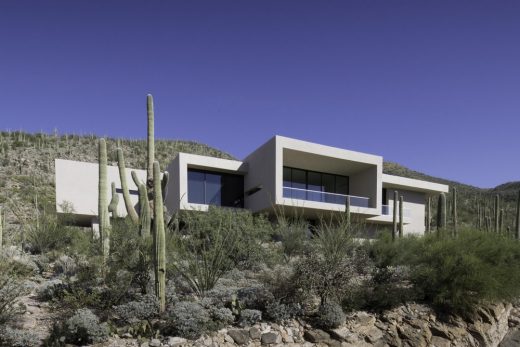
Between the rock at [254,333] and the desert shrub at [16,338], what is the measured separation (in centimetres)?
384

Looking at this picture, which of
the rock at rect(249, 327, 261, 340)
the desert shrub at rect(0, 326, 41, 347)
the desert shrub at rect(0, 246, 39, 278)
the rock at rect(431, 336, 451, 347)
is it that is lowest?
the rock at rect(431, 336, 451, 347)

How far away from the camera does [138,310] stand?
7.69 meters

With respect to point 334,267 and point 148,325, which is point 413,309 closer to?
point 334,267

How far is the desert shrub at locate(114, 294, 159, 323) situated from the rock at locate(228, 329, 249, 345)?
1587 mm

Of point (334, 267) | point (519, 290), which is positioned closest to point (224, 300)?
point (334, 267)

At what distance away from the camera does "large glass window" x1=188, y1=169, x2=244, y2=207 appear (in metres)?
21.9

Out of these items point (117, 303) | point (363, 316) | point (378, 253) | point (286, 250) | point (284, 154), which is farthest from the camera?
point (284, 154)

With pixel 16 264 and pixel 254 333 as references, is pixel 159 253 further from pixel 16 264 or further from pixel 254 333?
pixel 16 264

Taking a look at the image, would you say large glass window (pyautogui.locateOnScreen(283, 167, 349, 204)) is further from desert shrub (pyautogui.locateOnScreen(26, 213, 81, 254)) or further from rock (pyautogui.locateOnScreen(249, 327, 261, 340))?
rock (pyautogui.locateOnScreen(249, 327, 261, 340))

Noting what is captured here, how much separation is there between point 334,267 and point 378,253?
3329 millimetres

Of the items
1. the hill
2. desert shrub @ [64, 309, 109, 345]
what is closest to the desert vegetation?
desert shrub @ [64, 309, 109, 345]

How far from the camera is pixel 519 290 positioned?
35.5 ft

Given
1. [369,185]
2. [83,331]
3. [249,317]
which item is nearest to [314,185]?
[369,185]

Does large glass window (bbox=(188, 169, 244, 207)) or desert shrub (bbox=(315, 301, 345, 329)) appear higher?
large glass window (bbox=(188, 169, 244, 207))
